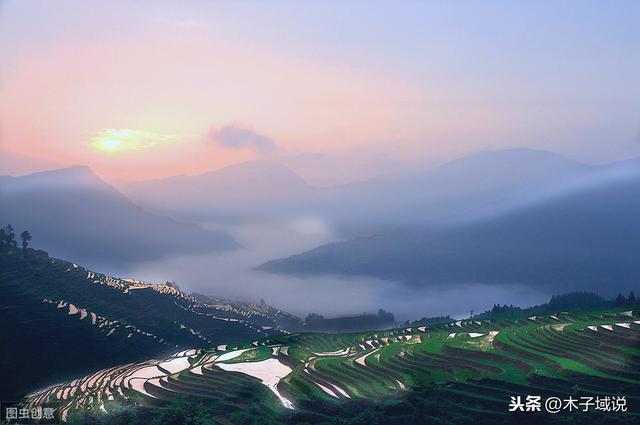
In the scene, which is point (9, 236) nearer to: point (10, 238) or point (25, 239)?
point (10, 238)

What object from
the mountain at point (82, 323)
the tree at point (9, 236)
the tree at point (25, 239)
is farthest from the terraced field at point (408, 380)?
the tree at point (9, 236)

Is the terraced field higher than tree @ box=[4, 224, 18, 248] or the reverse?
the reverse

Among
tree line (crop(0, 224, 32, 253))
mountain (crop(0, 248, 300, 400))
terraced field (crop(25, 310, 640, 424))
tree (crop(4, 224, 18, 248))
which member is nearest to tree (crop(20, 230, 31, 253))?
tree line (crop(0, 224, 32, 253))

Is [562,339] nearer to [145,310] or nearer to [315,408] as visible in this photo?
[315,408]

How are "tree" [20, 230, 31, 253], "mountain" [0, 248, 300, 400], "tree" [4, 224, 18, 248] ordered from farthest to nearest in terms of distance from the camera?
"tree" [4, 224, 18, 248], "tree" [20, 230, 31, 253], "mountain" [0, 248, 300, 400]

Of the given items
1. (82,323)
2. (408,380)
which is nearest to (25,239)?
(82,323)

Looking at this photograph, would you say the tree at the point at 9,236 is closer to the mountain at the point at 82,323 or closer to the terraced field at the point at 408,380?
the mountain at the point at 82,323

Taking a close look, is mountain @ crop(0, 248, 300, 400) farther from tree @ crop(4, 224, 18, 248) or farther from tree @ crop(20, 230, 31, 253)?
tree @ crop(4, 224, 18, 248)
